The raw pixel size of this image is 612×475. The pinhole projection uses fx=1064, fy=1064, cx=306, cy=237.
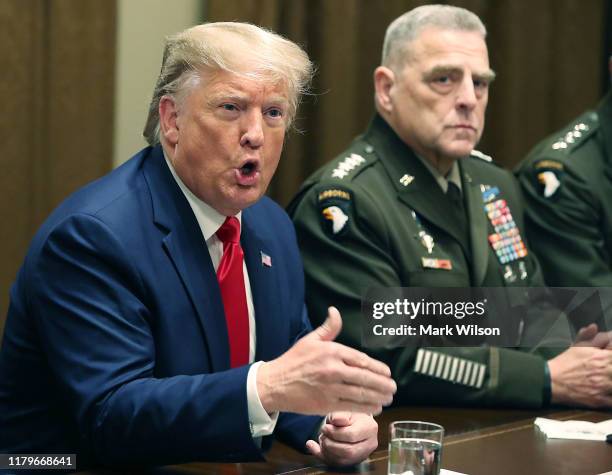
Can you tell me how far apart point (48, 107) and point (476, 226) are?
1.36m

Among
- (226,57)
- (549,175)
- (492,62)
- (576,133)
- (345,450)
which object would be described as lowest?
(345,450)

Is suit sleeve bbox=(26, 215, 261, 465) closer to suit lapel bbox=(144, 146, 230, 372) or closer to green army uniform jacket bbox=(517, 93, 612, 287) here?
suit lapel bbox=(144, 146, 230, 372)

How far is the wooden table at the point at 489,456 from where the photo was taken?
6.69ft

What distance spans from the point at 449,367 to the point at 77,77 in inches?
58.2

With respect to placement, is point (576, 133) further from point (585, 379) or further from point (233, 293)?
point (233, 293)

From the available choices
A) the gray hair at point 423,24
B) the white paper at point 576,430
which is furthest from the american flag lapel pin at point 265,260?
the gray hair at point 423,24

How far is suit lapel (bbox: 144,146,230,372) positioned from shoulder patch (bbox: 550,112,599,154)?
1.82 m

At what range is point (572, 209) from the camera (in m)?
3.55

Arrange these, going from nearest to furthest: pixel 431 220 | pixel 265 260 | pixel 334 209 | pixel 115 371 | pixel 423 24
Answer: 1. pixel 115 371
2. pixel 265 260
3. pixel 334 209
4. pixel 431 220
5. pixel 423 24

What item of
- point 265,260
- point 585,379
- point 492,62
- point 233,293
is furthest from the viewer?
point 492,62

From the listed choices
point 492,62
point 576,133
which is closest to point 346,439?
point 576,133

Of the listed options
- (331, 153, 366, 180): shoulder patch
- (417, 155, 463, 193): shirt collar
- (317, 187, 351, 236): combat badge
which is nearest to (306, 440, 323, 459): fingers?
(317, 187, 351, 236): combat badge

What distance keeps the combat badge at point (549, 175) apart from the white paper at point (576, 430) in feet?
4.34

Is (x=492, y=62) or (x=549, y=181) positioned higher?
(x=492, y=62)
